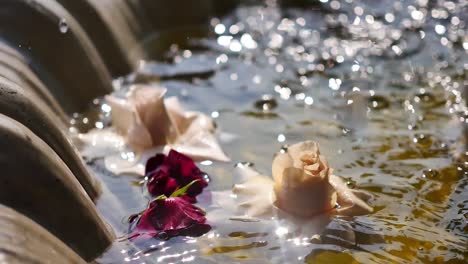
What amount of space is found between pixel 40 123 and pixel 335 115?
1.00m

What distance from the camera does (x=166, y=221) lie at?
168 centimetres

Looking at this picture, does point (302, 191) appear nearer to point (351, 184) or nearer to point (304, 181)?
point (304, 181)

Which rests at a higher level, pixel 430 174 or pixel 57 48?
pixel 57 48

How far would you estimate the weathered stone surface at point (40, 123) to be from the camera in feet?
5.54

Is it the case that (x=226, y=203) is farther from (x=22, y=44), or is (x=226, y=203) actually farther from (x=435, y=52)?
(x=435, y=52)

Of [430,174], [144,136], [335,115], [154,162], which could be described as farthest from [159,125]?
[430,174]

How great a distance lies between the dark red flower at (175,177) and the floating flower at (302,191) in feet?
0.37

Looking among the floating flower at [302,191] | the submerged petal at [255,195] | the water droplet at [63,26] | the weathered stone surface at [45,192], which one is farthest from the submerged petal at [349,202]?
the water droplet at [63,26]

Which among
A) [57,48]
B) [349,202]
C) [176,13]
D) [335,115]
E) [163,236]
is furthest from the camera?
[176,13]

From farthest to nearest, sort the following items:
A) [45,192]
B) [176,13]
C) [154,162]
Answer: [176,13]
[154,162]
[45,192]

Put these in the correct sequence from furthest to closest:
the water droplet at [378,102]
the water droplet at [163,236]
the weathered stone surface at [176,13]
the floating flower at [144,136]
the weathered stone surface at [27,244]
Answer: the weathered stone surface at [176,13] < the water droplet at [378,102] < the floating flower at [144,136] < the water droplet at [163,236] < the weathered stone surface at [27,244]

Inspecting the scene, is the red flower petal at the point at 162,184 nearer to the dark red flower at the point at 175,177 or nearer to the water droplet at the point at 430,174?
the dark red flower at the point at 175,177

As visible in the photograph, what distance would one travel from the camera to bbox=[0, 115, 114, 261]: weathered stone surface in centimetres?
149

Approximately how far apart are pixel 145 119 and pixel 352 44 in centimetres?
117
